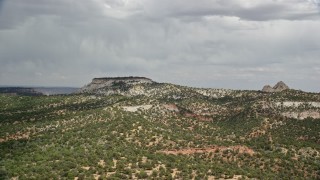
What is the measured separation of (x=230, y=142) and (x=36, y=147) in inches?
1531

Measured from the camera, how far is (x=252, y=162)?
245 feet

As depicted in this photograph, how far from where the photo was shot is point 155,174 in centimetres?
6094

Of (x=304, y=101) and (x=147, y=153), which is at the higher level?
(x=304, y=101)

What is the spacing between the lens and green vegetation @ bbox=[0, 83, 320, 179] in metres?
63.3

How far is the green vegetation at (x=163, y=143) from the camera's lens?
63312mm

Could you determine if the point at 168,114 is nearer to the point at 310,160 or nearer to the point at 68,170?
the point at 310,160

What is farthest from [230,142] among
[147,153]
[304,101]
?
[304,101]

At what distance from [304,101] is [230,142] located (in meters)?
49.2

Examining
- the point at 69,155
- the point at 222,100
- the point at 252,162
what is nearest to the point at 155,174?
the point at 69,155

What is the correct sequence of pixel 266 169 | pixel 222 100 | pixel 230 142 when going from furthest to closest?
pixel 222 100 → pixel 230 142 → pixel 266 169

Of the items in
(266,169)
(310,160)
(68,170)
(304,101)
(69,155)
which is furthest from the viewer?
(304,101)

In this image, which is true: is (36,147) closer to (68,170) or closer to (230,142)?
(68,170)

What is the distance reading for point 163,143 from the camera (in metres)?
82.2

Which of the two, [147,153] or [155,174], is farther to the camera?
[147,153]
